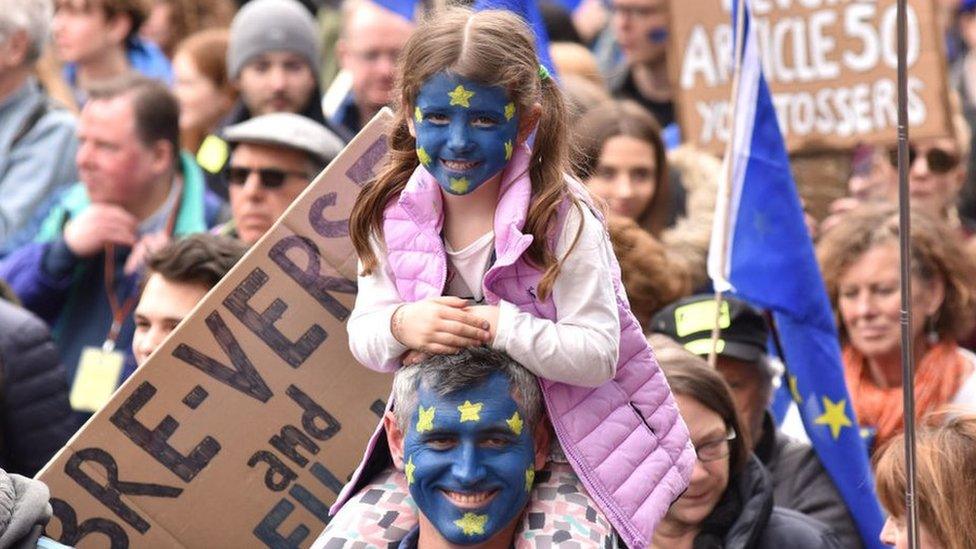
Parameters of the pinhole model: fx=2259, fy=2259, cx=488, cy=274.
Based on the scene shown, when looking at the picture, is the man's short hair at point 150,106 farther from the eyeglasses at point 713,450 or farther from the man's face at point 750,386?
the eyeglasses at point 713,450

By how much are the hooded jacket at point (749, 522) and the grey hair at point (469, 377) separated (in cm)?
147

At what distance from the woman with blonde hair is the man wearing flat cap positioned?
193 centimetres

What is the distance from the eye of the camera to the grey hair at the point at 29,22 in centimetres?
1005

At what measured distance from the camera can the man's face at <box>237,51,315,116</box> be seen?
10062 mm

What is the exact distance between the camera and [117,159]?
931 cm

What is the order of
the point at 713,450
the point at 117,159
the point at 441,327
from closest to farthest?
the point at 441,327, the point at 713,450, the point at 117,159

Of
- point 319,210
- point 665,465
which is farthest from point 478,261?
point 319,210

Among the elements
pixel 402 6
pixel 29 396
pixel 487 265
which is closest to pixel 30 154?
pixel 402 6

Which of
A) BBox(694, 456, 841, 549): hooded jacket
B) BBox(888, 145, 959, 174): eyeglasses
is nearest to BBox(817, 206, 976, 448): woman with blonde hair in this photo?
BBox(694, 456, 841, 549): hooded jacket

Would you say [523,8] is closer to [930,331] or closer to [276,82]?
[930,331]

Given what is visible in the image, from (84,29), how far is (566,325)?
678 centimetres

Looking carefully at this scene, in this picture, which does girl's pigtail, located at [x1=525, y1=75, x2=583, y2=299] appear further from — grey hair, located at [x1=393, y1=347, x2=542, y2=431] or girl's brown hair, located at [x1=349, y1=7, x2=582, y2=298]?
grey hair, located at [x1=393, y1=347, x2=542, y2=431]

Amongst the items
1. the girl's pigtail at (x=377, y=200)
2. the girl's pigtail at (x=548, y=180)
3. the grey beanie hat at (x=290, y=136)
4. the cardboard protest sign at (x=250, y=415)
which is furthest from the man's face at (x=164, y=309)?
the girl's pigtail at (x=548, y=180)

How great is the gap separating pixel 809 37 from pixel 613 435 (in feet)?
15.5
